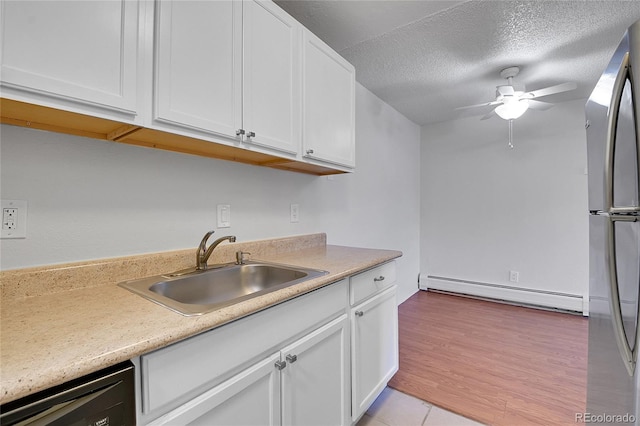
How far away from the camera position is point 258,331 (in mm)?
932

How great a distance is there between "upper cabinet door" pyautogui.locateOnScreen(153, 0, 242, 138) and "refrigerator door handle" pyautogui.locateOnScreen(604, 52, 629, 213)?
4.38 ft

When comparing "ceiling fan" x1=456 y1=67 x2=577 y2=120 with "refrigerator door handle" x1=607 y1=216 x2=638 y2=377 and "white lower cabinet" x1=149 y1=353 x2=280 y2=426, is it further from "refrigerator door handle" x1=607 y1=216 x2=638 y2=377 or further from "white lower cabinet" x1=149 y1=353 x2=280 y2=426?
"white lower cabinet" x1=149 y1=353 x2=280 y2=426

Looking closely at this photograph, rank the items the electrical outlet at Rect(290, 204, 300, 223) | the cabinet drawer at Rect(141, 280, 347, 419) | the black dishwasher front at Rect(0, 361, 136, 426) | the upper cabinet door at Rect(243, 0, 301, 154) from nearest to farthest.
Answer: the black dishwasher front at Rect(0, 361, 136, 426), the cabinet drawer at Rect(141, 280, 347, 419), the upper cabinet door at Rect(243, 0, 301, 154), the electrical outlet at Rect(290, 204, 300, 223)

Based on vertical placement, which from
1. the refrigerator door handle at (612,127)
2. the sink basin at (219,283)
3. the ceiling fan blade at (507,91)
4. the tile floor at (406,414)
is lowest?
the tile floor at (406,414)

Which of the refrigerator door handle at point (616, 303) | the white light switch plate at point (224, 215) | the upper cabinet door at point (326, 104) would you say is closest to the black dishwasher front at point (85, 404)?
the white light switch plate at point (224, 215)

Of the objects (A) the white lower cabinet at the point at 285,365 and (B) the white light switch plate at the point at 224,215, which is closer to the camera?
(A) the white lower cabinet at the point at 285,365

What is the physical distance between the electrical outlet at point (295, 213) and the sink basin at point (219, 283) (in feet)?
1.84

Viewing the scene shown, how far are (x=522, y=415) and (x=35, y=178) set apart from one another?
2.56 m

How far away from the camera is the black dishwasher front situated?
51cm

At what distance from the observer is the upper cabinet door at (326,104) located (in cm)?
159

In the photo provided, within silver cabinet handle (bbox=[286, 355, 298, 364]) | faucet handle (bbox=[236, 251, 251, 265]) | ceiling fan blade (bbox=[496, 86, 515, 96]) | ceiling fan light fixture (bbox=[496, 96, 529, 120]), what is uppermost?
ceiling fan blade (bbox=[496, 86, 515, 96])

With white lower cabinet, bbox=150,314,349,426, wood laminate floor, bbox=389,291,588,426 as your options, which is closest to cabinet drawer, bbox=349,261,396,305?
white lower cabinet, bbox=150,314,349,426

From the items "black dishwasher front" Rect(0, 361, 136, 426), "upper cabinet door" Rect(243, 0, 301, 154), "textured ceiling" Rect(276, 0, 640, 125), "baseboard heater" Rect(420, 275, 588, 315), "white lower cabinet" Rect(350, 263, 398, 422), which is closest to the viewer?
"black dishwasher front" Rect(0, 361, 136, 426)

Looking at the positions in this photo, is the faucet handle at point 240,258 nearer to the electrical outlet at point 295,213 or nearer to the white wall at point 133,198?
the white wall at point 133,198
